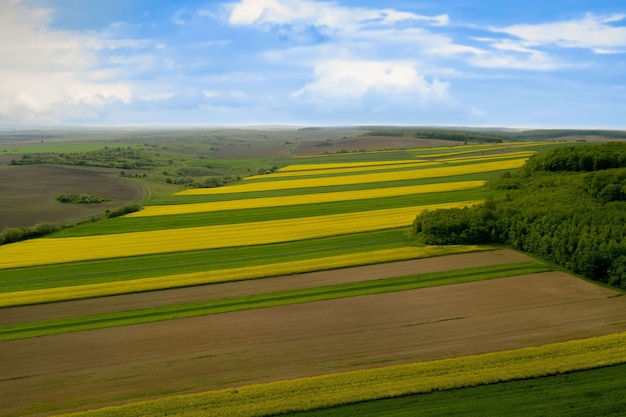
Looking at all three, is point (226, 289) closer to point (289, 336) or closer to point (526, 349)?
point (289, 336)

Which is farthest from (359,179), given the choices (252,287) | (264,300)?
(264,300)

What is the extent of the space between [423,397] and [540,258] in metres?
19.5

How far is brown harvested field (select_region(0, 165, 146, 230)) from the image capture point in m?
54.5

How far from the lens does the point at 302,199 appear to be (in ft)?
197

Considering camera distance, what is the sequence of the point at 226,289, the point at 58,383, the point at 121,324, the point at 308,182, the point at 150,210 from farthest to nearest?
1. the point at 308,182
2. the point at 150,210
3. the point at 226,289
4. the point at 121,324
5. the point at 58,383

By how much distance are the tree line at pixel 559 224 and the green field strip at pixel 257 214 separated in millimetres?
9281

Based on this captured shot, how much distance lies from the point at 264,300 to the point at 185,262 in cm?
1122

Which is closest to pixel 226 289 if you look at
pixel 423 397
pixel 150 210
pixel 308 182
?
pixel 423 397

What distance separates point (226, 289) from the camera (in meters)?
29.2

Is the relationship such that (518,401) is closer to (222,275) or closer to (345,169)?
(222,275)

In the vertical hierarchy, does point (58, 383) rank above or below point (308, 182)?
below

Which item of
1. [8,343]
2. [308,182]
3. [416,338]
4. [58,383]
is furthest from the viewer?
[308,182]

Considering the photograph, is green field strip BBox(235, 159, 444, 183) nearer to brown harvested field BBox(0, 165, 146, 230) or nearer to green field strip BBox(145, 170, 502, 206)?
green field strip BBox(145, 170, 502, 206)

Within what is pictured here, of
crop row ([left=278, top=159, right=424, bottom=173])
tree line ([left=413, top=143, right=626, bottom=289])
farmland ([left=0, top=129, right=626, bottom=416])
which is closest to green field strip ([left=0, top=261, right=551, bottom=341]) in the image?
farmland ([left=0, top=129, right=626, bottom=416])
